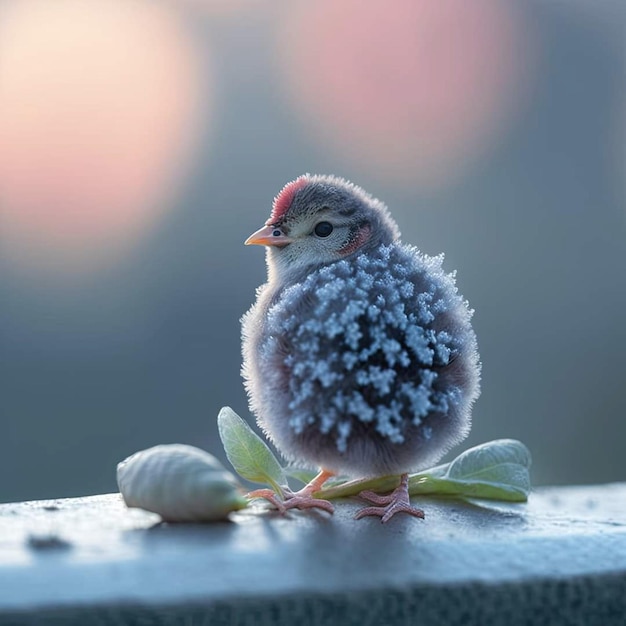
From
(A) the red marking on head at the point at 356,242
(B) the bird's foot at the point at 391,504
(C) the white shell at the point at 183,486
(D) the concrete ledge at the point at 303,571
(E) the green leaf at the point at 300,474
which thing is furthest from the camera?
(E) the green leaf at the point at 300,474

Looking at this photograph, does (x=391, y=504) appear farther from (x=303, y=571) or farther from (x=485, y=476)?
(x=303, y=571)

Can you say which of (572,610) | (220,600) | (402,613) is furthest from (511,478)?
(220,600)

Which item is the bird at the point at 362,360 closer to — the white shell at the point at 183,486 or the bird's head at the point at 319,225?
the bird's head at the point at 319,225

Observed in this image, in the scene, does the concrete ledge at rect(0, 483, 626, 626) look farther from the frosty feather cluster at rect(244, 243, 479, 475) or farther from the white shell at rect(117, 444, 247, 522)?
the frosty feather cluster at rect(244, 243, 479, 475)

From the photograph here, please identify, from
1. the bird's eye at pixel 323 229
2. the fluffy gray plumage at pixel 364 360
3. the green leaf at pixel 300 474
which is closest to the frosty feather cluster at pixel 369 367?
the fluffy gray plumage at pixel 364 360

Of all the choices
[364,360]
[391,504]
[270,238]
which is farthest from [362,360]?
[270,238]

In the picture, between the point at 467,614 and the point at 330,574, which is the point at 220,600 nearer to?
the point at 330,574
